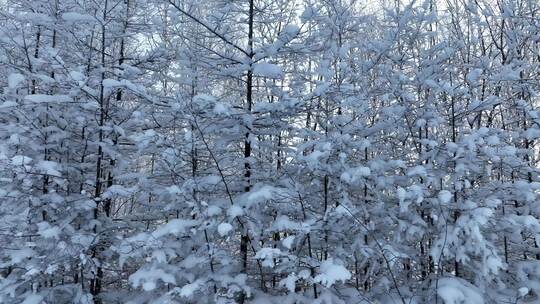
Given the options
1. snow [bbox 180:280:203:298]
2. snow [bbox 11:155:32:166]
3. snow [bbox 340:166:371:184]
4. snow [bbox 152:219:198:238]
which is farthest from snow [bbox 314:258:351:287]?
snow [bbox 11:155:32:166]

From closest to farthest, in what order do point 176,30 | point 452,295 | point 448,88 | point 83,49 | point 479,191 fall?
1. point 452,295
2. point 448,88
3. point 479,191
4. point 176,30
5. point 83,49

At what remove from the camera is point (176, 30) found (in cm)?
582

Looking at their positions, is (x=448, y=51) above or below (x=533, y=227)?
above

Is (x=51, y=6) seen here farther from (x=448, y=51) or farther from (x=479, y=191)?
(x=479, y=191)

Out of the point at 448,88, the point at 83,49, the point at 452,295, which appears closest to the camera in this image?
the point at 452,295

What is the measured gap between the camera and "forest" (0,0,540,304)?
463 centimetres

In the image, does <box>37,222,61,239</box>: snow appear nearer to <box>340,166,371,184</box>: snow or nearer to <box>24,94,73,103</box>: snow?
<box>24,94,73,103</box>: snow

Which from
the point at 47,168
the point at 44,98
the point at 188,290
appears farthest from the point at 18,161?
the point at 188,290

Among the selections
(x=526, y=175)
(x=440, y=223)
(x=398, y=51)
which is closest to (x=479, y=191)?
(x=440, y=223)

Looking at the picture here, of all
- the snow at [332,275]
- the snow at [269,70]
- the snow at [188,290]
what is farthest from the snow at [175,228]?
the snow at [269,70]

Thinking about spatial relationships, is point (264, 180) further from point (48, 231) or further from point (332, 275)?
point (48, 231)

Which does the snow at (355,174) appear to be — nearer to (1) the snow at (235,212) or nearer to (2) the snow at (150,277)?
(1) the snow at (235,212)

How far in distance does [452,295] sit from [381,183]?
145 cm

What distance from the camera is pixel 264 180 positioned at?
5.46 metres
